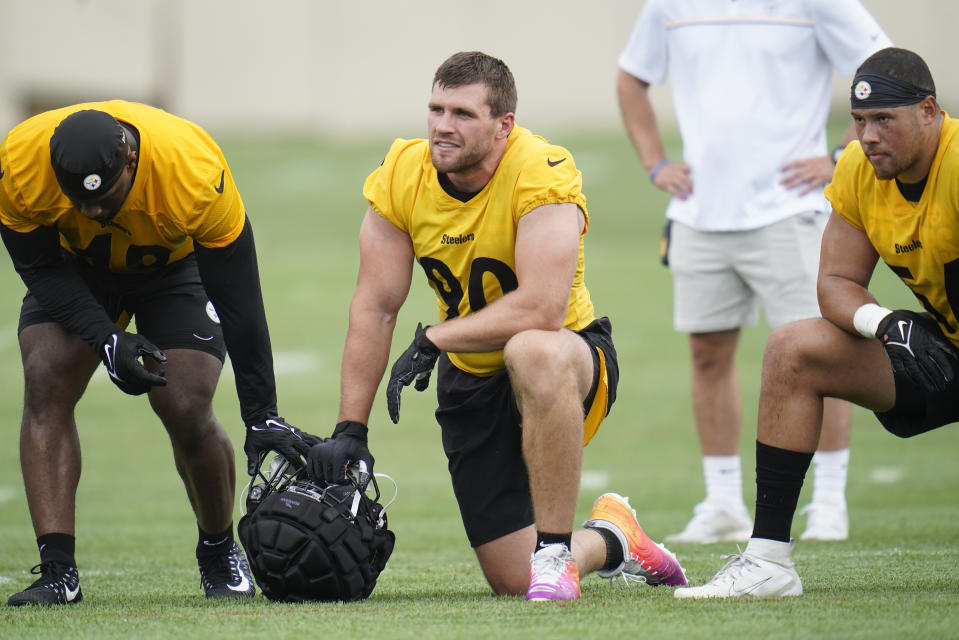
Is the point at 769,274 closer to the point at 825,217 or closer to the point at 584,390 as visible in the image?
the point at 825,217

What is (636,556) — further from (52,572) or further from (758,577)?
(52,572)

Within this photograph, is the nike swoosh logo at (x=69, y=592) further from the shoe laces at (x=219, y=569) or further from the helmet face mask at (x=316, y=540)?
the helmet face mask at (x=316, y=540)

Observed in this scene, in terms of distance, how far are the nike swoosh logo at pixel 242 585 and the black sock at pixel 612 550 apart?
3.88 ft

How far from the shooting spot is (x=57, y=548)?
13.3 feet

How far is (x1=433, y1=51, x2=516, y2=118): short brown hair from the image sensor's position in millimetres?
3998

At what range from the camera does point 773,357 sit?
12.4 ft

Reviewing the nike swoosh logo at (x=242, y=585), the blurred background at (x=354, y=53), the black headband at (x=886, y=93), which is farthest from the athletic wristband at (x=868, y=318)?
the blurred background at (x=354, y=53)

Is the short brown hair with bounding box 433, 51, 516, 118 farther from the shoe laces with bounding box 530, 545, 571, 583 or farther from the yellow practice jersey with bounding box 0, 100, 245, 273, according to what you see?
the shoe laces with bounding box 530, 545, 571, 583

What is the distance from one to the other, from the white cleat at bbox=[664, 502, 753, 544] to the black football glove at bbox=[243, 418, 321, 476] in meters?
2.20

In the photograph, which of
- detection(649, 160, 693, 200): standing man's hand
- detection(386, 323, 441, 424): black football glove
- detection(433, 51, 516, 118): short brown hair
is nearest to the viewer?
detection(386, 323, 441, 424): black football glove

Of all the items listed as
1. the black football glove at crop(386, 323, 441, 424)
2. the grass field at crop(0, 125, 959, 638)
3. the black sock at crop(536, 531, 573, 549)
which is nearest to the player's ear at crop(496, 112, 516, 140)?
the black football glove at crop(386, 323, 441, 424)

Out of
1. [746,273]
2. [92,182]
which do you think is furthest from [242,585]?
[746,273]

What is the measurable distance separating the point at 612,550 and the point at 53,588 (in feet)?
5.70

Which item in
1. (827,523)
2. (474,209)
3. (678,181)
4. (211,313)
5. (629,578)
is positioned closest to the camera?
(474,209)
